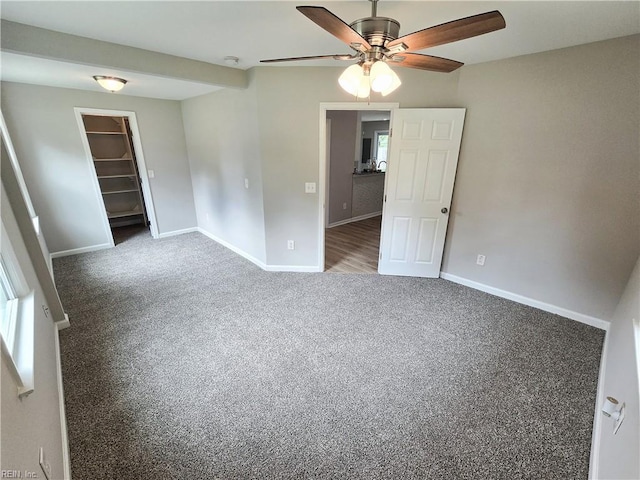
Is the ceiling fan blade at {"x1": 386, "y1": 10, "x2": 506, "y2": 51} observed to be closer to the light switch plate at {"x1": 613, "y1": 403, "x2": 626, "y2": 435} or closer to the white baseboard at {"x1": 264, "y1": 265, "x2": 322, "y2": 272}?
the light switch plate at {"x1": 613, "y1": 403, "x2": 626, "y2": 435}

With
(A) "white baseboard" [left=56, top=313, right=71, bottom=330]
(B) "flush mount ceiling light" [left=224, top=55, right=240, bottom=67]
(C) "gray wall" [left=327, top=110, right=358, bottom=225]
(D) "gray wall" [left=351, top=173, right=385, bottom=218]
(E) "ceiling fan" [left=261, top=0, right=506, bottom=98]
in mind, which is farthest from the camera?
(D) "gray wall" [left=351, top=173, right=385, bottom=218]

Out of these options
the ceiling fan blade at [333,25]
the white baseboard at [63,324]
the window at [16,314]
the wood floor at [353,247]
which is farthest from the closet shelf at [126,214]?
the ceiling fan blade at [333,25]

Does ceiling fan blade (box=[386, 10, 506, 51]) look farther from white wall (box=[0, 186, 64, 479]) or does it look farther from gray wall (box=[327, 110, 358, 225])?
gray wall (box=[327, 110, 358, 225])

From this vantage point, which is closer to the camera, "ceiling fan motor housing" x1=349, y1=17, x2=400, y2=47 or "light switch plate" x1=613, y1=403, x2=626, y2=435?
"light switch plate" x1=613, y1=403, x2=626, y2=435

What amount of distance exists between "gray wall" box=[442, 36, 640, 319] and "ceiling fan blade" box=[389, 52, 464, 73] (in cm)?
126

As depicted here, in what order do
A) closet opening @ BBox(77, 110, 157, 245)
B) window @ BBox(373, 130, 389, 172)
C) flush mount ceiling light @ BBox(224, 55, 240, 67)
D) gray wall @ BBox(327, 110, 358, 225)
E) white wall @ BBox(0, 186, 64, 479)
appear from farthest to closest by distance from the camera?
window @ BBox(373, 130, 389, 172) → gray wall @ BBox(327, 110, 358, 225) → closet opening @ BBox(77, 110, 157, 245) → flush mount ceiling light @ BBox(224, 55, 240, 67) → white wall @ BBox(0, 186, 64, 479)

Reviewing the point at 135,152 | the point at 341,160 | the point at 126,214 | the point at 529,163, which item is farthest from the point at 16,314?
the point at 341,160

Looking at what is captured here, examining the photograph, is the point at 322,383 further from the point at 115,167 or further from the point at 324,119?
the point at 115,167

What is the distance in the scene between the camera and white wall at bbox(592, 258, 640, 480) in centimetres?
105

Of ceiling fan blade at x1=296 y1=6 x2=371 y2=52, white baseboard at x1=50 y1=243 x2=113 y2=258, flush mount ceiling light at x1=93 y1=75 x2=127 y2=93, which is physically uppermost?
flush mount ceiling light at x1=93 y1=75 x2=127 y2=93

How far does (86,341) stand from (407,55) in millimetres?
3178

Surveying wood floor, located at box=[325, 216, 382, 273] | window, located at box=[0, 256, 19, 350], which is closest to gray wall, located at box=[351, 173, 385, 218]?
wood floor, located at box=[325, 216, 382, 273]

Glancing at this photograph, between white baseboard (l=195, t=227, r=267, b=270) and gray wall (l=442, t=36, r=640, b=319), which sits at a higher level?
gray wall (l=442, t=36, r=640, b=319)

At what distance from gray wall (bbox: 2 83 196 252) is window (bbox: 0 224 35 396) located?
9.15 feet
